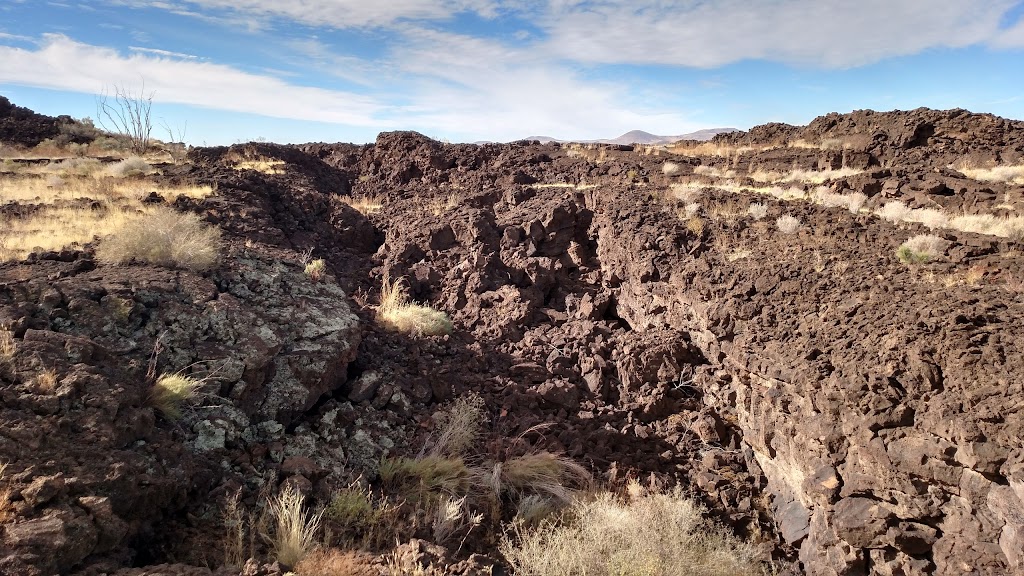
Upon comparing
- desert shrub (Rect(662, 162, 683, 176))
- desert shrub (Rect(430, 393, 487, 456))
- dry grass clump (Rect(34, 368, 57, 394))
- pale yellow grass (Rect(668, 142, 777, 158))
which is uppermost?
pale yellow grass (Rect(668, 142, 777, 158))

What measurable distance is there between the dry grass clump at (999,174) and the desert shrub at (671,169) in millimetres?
5258

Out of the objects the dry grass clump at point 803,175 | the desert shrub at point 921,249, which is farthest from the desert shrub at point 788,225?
the dry grass clump at point 803,175

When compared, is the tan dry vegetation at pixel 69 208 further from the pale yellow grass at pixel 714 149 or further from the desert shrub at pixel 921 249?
the pale yellow grass at pixel 714 149

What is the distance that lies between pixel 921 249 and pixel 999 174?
6.03 m

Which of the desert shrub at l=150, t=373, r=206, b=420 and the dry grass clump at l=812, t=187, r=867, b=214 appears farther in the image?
the dry grass clump at l=812, t=187, r=867, b=214

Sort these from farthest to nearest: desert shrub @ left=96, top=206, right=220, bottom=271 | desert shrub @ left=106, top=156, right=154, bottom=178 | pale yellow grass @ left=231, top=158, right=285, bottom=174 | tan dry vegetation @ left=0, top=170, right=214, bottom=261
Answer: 1. pale yellow grass @ left=231, top=158, right=285, bottom=174
2. desert shrub @ left=106, top=156, right=154, bottom=178
3. tan dry vegetation @ left=0, top=170, right=214, bottom=261
4. desert shrub @ left=96, top=206, right=220, bottom=271

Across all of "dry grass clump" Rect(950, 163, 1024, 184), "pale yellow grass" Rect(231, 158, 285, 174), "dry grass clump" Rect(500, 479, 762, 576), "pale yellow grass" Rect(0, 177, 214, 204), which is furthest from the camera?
"pale yellow grass" Rect(231, 158, 285, 174)

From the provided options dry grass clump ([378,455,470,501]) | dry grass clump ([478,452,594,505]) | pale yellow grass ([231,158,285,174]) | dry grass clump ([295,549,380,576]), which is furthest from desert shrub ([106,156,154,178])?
dry grass clump ([295,549,380,576])

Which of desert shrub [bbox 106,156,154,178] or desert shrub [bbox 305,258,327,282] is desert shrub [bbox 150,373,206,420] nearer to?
desert shrub [bbox 305,258,327,282]

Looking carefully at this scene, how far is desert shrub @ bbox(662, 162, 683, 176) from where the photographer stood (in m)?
11.7

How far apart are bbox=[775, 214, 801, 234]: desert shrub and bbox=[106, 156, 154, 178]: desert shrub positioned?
1229 cm

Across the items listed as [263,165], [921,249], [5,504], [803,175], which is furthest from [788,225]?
[263,165]

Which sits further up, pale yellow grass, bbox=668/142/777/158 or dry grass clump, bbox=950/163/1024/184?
pale yellow grass, bbox=668/142/777/158

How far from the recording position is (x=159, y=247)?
6.08 m
